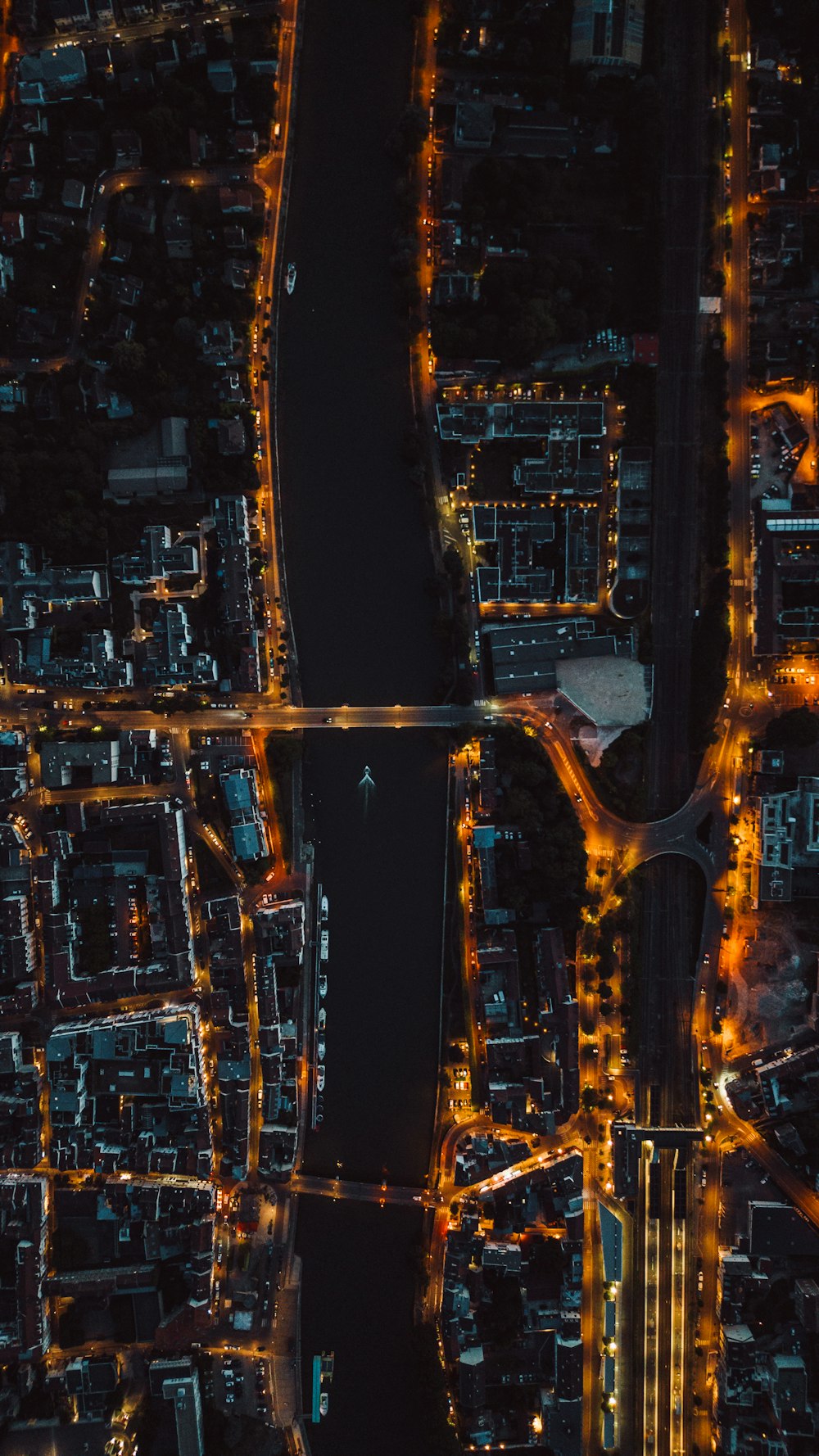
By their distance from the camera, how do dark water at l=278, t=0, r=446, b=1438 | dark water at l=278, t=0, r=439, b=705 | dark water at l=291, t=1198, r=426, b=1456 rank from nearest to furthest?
1. dark water at l=291, t=1198, r=426, b=1456
2. dark water at l=278, t=0, r=439, b=705
3. dark water at l=278, t=0, r=446, b=1438

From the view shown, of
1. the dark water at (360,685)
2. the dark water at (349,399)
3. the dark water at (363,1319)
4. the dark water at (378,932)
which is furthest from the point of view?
the dark water at (378,932)

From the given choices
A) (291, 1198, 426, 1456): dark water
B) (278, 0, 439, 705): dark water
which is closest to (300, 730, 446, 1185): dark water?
(291, 1198, 426, 1456): dark water

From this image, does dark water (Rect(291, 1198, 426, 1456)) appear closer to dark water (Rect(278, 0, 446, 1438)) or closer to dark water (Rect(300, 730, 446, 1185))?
dark water (Rect(278, 0, 446, 1438))

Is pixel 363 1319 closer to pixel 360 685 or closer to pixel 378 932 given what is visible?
pixel 378 932

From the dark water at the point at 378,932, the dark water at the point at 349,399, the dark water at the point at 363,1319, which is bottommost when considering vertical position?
the dark water at the point at 363,1319

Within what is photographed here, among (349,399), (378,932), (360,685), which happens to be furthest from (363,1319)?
(349,399)

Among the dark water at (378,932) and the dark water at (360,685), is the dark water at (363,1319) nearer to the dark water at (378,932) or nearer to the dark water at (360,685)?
the dark water at (360,685)

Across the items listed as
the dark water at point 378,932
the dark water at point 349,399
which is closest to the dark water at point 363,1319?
the dark water at point 378,932

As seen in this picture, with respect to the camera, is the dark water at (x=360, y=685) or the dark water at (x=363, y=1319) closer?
the dark water at (x=363, y=1319)
